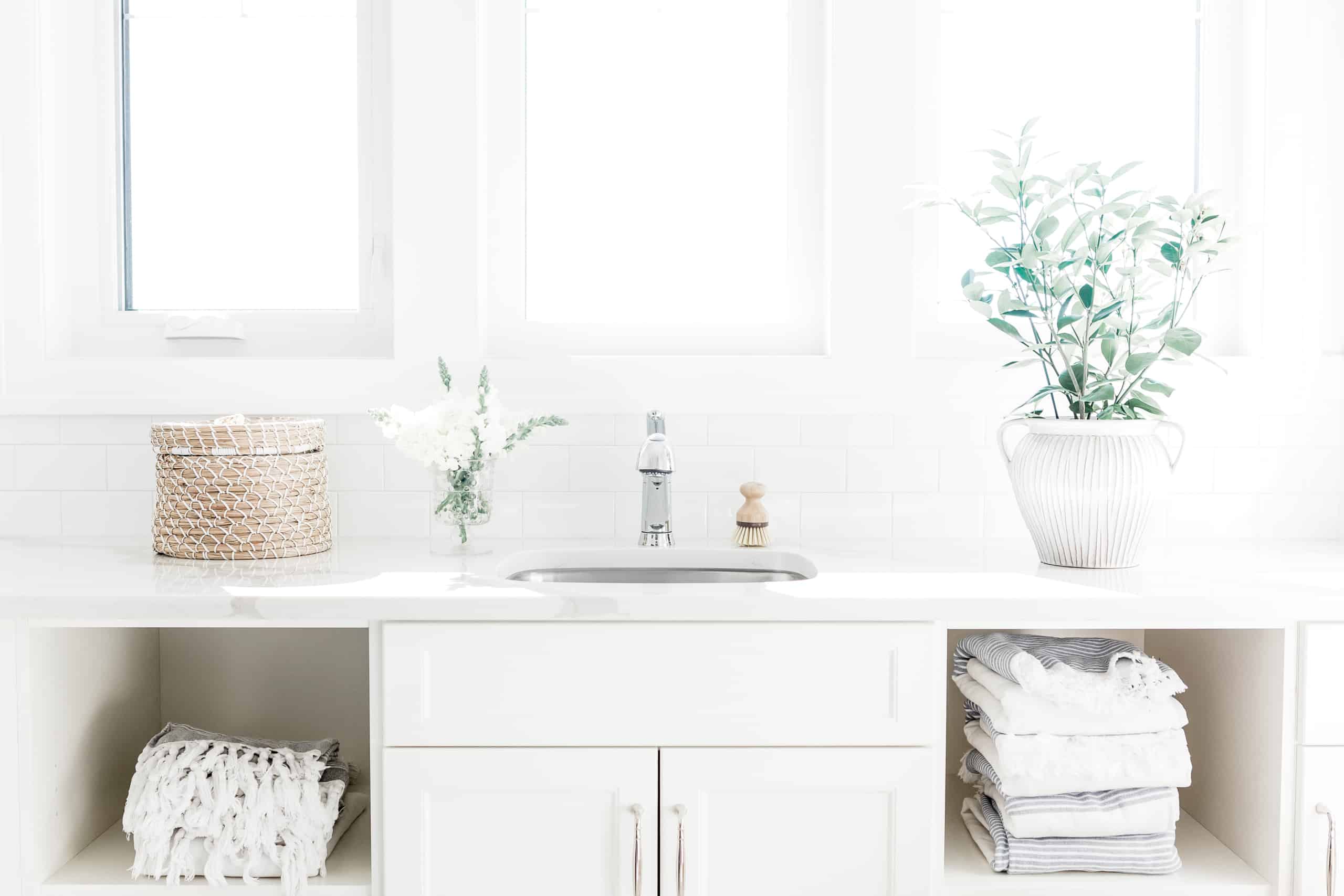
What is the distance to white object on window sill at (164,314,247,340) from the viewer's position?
189cm

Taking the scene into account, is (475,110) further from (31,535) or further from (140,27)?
(31,535)

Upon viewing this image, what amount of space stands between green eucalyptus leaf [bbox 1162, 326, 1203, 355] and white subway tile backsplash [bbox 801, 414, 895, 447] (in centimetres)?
53

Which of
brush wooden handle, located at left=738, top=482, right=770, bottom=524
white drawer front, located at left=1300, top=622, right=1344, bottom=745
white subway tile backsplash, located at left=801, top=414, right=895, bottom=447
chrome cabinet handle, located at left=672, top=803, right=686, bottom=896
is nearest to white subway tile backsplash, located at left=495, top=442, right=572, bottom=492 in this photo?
brush wooden handle, located at left=738, top=482, right=770, bottom=524

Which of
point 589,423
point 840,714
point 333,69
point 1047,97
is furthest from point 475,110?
point 840,714

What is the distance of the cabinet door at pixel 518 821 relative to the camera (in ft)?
4.28

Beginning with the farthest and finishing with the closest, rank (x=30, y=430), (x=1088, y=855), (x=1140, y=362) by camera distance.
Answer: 1. (x=30, y=430)
2. (x=1140, y=362)
3. (x=1088, y=855)

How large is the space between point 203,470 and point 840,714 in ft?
3.65

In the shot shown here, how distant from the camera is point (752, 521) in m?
1.72

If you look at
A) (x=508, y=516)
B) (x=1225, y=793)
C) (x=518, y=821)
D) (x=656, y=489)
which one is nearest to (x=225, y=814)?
(x=518, y=821)

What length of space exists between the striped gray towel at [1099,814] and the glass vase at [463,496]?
0.97 m

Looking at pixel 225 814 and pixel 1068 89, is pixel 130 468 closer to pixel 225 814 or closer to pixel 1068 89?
pixel 225 814

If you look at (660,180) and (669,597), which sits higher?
(660,180)

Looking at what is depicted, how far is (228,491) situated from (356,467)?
0.31 metres

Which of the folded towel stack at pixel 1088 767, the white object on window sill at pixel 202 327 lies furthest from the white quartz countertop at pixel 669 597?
the white object on window sill at pixel 202 327
